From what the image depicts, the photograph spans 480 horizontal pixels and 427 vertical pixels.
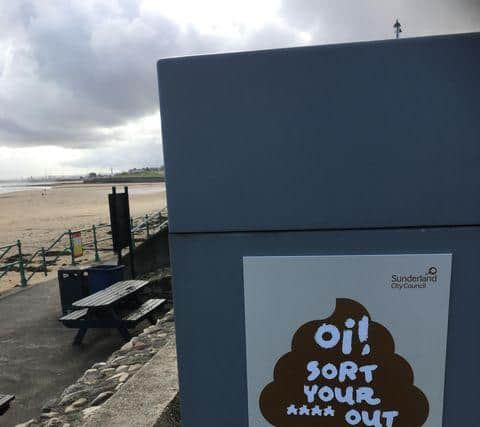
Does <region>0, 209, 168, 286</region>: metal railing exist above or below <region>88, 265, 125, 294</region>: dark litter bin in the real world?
below

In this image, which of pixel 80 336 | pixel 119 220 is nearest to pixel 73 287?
pixel 80 336

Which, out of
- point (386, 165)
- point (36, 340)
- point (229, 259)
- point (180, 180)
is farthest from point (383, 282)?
point (36, 340)

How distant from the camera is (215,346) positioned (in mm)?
→ 1479

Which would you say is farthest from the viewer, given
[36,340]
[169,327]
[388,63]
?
[36,340]

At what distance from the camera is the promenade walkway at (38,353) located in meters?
4.34

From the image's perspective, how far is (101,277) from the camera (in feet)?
22.2

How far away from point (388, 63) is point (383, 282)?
2.52 feet

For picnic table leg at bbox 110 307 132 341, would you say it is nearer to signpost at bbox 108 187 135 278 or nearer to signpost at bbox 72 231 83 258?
signpost at bbox 108 187 135 278

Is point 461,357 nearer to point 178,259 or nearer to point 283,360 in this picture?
point 283,360

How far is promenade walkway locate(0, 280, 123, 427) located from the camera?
4344 mm

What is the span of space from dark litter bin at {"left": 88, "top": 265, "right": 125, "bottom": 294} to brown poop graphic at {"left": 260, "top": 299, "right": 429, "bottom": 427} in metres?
5.83

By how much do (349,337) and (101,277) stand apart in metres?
6.10

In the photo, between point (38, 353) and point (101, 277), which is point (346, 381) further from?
point (101, 277)

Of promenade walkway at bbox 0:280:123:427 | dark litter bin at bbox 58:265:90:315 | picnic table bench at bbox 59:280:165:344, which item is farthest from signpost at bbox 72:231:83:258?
picnic table bench at bbox 59:280:165:344
